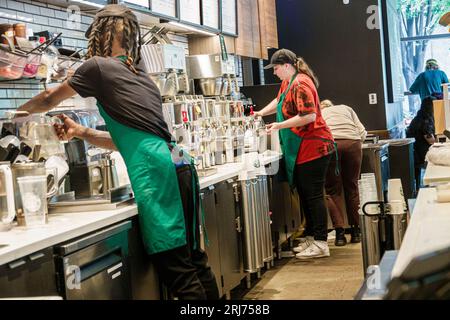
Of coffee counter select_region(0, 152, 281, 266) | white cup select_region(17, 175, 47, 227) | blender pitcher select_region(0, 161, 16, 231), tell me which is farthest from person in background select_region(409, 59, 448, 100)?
blender pitcher select_region(0, 161, 16, 231)

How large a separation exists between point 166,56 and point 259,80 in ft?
10.9

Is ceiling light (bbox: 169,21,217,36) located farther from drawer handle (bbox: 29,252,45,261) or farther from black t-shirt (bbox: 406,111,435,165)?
black t-shirt (bbox: 406,111,435,165)

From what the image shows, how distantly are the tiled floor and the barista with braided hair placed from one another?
1.63 meters

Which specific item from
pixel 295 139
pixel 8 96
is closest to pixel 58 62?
pixel 8 96

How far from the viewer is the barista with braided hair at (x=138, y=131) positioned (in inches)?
122

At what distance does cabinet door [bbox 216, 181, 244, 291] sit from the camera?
456cm

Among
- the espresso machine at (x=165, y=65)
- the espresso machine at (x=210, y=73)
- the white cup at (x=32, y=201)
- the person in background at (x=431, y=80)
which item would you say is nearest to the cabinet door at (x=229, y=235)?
the espresso machine at (x=165, y=65)

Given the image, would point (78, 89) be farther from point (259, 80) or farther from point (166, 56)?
point (259, 80)

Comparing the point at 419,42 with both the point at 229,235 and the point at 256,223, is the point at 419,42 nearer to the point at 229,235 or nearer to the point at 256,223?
the point at 256,223

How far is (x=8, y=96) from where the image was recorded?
3.86 metres

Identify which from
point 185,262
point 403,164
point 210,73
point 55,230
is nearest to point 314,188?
point 210,73

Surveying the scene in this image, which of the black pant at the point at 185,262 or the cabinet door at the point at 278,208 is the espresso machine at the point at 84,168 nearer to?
the black pant at the point at 185,262

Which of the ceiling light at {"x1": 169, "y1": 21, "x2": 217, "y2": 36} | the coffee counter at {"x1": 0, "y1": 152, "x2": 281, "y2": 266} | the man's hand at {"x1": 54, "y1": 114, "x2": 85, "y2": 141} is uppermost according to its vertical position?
the ceiling light at {"x1": 169, "y1": 21, "x2": 217, "y2": 36}

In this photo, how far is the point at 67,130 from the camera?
10.8 ft
